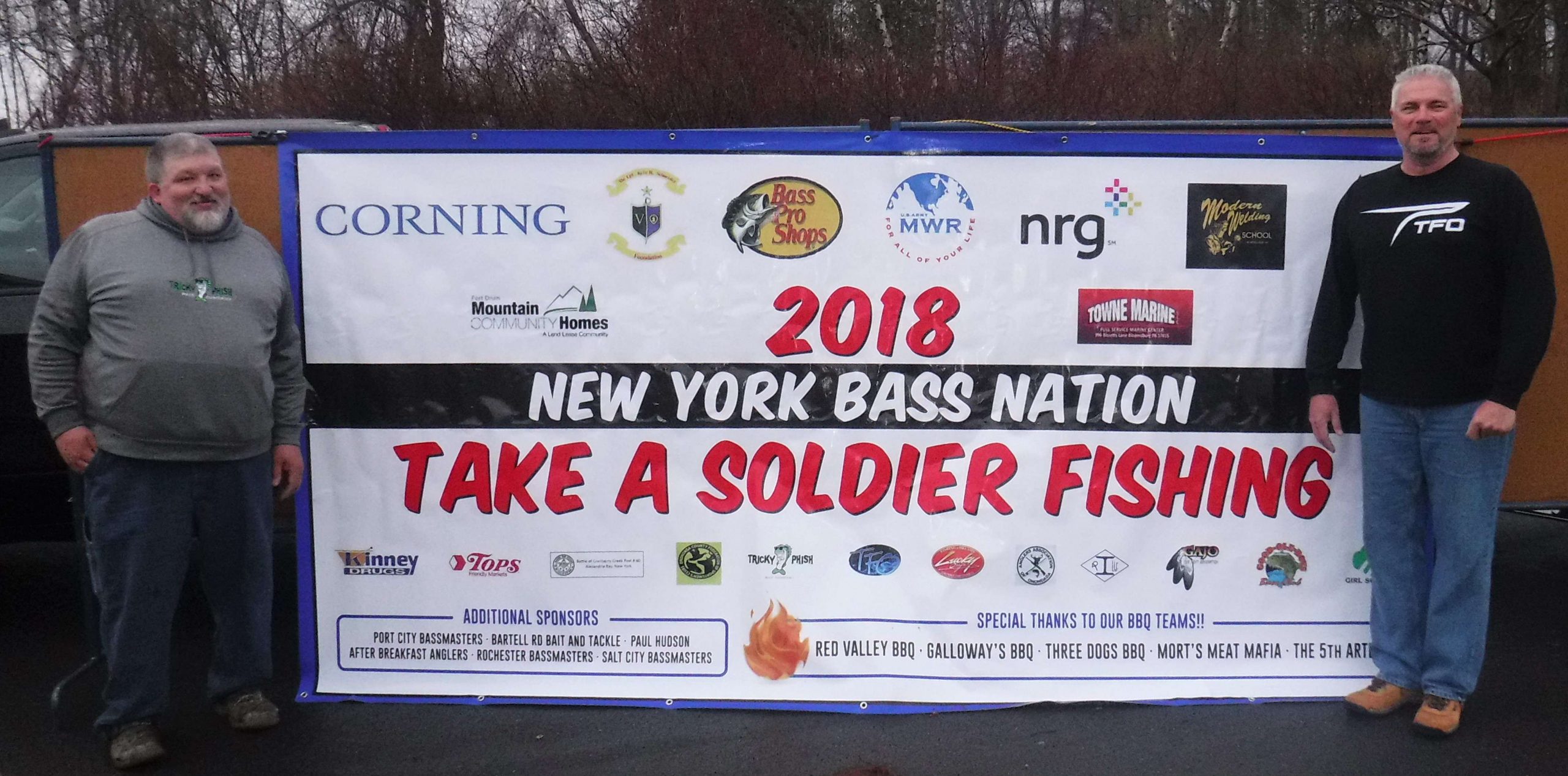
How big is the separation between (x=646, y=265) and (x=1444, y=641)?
2.77m

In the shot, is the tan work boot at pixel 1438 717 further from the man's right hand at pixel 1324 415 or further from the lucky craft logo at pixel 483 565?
the lucky craft logo at pixel 483 565

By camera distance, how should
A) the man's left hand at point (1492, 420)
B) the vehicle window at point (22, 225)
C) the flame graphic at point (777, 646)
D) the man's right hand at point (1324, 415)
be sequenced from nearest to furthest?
1. the man's left hand at point (1492, 420)
2. the man's right hand at point (1324, 415)
3. the flame graphic at point (777, 646)
4. the vehicle window at point (22, 225)

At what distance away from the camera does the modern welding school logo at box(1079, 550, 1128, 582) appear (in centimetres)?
380

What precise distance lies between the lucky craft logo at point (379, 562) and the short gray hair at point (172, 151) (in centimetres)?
131

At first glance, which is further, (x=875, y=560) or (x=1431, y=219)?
(x=875, y=560)

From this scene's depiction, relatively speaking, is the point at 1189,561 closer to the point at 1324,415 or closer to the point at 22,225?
the point at 1324,415

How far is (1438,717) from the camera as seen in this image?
11.7 ft

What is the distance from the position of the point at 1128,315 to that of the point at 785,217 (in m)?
1.16

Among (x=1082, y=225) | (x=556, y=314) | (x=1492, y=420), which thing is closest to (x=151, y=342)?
(x=556, y=314)

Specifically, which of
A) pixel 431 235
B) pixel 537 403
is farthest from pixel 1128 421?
pixel 431 235

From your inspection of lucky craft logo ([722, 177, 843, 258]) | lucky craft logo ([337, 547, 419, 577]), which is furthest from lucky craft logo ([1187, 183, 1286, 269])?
lucky craft logo ([337, 547, 419, 577])

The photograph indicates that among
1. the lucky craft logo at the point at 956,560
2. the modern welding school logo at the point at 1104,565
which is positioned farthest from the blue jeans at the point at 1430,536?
the lucky craft logo at the point at 956,560

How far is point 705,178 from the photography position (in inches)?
147

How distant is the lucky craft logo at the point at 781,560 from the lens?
149 inches
